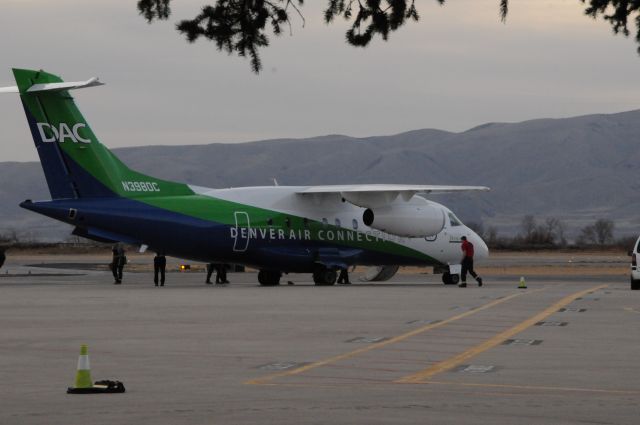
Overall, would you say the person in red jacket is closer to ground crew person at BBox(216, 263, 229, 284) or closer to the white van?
the white van

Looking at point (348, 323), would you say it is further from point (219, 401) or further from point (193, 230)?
point (193, 230)

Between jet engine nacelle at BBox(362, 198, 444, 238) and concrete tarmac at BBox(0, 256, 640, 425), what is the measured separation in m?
11.4

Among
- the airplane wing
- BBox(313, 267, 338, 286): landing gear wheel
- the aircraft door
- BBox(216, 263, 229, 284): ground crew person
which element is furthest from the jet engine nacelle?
BBox(216, 263, 229, 284): ground crew person

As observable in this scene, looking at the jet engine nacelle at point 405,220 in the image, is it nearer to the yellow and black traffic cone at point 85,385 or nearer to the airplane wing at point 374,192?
the airplane wing at point 374,192

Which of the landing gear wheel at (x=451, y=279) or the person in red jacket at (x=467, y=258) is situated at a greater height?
the person in red jacket at (x=467, y=258)

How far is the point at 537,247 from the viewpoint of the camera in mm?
122688

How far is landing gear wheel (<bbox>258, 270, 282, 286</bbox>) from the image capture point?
4722 centimetres

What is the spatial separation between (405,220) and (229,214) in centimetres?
622

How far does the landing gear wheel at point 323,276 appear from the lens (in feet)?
154

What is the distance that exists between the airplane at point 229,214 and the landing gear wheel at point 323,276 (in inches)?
1.3

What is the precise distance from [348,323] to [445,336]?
3.75 metres

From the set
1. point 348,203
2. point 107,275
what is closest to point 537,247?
point 107,275

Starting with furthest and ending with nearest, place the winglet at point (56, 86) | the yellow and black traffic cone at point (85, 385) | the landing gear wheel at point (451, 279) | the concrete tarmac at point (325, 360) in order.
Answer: the landing gear wheel at point (451, 279) < the winglet at point (56, 86) < the yellow and black traffic cone at point (85, 385) < the concrete tarmac at point (325, 360)

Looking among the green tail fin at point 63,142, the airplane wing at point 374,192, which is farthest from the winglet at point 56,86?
the airplane wing at point 374,192
